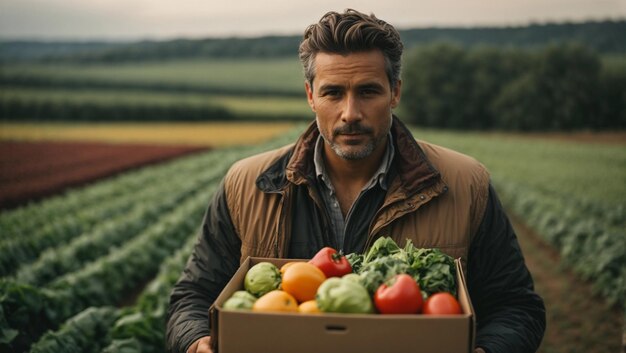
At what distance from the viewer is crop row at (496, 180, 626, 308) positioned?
8.57m

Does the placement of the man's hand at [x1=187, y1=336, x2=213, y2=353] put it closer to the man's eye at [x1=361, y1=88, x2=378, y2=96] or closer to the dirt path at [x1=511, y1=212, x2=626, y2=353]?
the man's eye at [x1=361, y1=88, x2=378, y2=96]

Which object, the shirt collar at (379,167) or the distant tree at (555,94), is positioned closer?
the shirt collar at (379,167)

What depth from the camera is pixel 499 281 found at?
2.76m

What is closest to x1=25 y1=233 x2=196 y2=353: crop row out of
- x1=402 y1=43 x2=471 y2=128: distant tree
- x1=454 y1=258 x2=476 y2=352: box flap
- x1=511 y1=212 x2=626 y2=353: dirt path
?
x1=454 y1=258 x2=476 y2=352: box flap

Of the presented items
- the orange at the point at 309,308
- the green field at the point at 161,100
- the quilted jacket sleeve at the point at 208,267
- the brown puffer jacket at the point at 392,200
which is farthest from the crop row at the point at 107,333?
the green field at the point at 161,100

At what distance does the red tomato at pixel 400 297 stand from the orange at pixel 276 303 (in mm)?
306

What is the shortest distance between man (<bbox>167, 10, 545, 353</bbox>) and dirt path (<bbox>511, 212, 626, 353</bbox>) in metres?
3.98

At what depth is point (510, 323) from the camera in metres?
2.64

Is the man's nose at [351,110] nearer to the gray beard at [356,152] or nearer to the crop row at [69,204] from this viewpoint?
the gray beard at [356,152]

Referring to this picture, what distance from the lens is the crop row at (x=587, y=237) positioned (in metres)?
8.57

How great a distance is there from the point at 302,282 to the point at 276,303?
163 millimetres

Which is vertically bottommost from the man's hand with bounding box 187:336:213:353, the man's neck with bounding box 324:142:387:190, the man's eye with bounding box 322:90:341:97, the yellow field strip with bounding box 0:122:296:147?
the yellow field strip with bounding box 0:122:296:147

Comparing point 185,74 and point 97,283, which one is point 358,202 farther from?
point 185,74

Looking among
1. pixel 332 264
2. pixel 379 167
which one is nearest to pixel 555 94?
pixel 379 167
